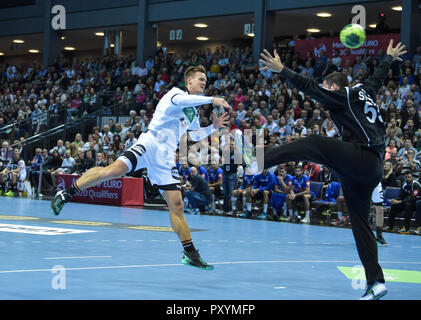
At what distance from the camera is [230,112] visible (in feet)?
70.9

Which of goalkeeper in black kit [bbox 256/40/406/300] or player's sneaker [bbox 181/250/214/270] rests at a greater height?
goalkeeper in black kit [bbox 256/40/406/300]

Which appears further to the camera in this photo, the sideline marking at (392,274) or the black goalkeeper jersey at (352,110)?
the sideline marking at (392,274)

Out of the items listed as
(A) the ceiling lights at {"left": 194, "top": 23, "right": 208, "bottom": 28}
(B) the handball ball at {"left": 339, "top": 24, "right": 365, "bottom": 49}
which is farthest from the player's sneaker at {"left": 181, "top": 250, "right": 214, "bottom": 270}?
(A) the ceiling lights at {"left": 194, "top": 23, "right": 208, "bottom": 28}

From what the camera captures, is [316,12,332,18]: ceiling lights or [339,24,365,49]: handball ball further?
[316,12,332,18]: ceiling lights

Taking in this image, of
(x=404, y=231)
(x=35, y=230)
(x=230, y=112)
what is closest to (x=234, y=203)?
(x=230, y=112)

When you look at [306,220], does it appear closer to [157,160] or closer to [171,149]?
[171,149]

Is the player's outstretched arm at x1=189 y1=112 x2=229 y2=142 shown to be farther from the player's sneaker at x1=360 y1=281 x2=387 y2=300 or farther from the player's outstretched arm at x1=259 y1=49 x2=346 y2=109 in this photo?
the player's sneaker at x1=360 y1=281 x2=387 y2=300

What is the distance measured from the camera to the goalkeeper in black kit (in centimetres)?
597

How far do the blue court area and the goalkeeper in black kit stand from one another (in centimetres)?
59

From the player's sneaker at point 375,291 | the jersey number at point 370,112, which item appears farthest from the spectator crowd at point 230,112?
the player's sneaker at point 375,291

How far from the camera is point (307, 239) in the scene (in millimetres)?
12852

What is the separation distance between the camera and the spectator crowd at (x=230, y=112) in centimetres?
1827

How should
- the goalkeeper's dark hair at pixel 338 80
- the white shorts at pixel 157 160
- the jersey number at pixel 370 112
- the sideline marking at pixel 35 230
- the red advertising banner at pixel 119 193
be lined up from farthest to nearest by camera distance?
1. the red advertising banner at pixel 119 193
2. the sideline marking at pixel 35 230
3. the white shorts at pixel 157 160
4. the goalkeeper's dark hair at pixel 338 80
5. the jersey number at pixel 370 112

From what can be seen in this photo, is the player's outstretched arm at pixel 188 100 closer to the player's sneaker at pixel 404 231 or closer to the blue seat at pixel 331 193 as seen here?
the player's sneaker at pixel 404 231
